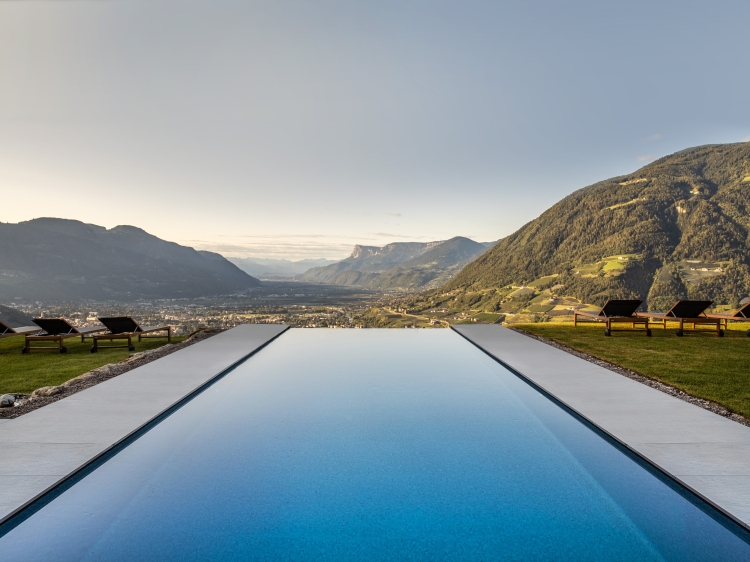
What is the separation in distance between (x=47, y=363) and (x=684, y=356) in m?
10.4

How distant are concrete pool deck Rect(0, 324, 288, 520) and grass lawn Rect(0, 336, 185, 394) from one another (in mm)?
A: 882

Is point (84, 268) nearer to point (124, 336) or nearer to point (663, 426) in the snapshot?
point (124, 336)

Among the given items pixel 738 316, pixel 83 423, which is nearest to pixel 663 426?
pixel 83 423

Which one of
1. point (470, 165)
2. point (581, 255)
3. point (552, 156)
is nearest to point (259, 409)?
point (470, 165)

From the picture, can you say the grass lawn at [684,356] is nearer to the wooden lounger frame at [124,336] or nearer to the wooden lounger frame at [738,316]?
the wooden lounger frame at [738,316]

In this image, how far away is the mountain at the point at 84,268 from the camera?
71.0 m

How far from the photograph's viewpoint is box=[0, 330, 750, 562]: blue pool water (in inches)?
84.1


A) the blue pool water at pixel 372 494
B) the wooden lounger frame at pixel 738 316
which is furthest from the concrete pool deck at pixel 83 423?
the wooden lounger frame at pixel 738 316

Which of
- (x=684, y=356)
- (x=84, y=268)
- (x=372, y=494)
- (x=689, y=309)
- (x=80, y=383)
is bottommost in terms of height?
(x=372, y=494)

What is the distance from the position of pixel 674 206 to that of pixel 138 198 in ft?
281

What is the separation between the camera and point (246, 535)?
2.26 meters

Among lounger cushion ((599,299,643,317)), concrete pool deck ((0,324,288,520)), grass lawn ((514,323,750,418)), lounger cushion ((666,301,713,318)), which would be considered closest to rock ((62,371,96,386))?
concrete pool deck ((0,324,288,520))

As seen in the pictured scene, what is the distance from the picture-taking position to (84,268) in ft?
269

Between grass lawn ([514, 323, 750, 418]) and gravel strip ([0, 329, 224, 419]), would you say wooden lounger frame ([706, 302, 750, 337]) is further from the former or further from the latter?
gravel strip ([0, 329, 224, 419])
